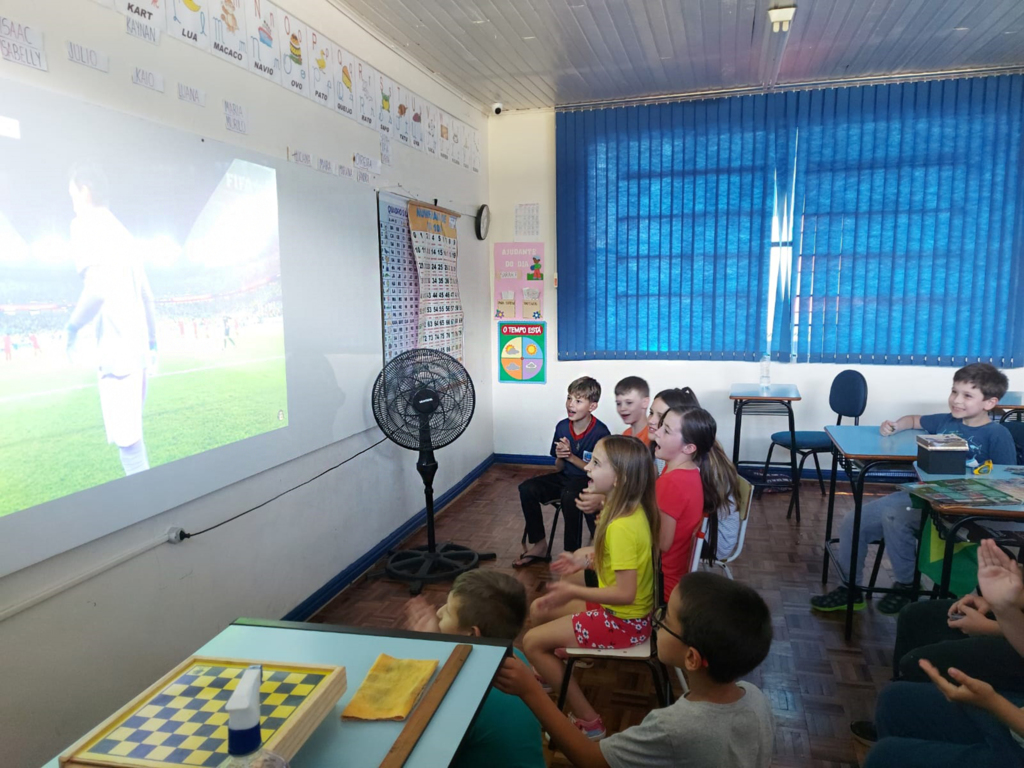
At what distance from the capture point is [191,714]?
118 cm

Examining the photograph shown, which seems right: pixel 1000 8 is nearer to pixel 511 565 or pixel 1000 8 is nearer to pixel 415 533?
pixel 511 565

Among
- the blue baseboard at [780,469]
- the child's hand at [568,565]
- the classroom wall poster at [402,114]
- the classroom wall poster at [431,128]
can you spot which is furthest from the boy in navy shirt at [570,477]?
the blue baseboard at [780,469]

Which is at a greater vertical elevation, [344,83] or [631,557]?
[344,83]

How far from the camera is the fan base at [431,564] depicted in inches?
137

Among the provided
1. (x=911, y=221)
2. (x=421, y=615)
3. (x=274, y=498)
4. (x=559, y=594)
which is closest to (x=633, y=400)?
(x=421, y=615)

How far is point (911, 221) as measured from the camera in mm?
4824

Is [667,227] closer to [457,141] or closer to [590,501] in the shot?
[457,141]

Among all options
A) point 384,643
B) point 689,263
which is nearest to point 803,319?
point 689,263

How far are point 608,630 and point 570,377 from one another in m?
3.83

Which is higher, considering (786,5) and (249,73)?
(786,5)

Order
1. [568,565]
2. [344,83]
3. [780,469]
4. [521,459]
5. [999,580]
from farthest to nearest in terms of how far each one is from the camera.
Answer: [521,459]
[780,469]
[344,83]
[568,565]
[999,580]

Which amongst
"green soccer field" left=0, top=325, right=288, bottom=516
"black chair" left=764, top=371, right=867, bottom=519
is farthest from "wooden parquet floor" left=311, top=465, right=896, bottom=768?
"green soccer field" left=0, top=325, right=288, bottom=516

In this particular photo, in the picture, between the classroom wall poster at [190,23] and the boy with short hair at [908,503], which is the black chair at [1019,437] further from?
the classroom wall poster at [190,23]

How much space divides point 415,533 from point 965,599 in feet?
10.1
